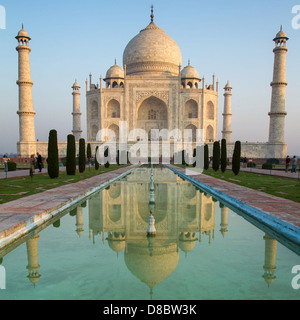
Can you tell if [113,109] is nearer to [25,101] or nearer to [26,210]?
[25,101]

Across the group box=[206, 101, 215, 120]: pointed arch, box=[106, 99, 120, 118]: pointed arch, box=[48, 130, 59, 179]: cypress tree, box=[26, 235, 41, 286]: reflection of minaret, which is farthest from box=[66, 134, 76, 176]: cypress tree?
box=[206, 101, 215, 120]: pointed arch

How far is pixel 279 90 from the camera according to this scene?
2625 centimetres

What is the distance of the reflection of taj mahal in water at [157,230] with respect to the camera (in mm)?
2902

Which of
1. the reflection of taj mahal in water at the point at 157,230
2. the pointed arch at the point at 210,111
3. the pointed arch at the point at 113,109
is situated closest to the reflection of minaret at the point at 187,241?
the reflection of taj mahal in water at the point at 157,230

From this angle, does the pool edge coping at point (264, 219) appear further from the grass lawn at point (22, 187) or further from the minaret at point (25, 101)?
the minaret at point (25, 101)

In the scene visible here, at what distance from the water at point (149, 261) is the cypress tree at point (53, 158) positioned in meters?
6.58

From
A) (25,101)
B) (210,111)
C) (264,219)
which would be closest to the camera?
(264,219)

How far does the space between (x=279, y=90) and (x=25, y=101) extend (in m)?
23.5

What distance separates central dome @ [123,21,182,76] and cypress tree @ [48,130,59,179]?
82.2 feet

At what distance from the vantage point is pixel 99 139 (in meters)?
33.2

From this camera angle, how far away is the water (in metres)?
2.37

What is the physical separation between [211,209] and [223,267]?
287 centimetres

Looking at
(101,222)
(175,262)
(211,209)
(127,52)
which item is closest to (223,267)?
(175,262)

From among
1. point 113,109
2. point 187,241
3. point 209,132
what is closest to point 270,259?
point 187,241
